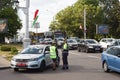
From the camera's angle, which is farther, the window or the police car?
the police car

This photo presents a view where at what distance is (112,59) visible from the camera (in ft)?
56.2

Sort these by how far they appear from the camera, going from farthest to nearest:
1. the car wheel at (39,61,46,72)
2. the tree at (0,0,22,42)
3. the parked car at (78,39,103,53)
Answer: the tree at (0,0,22,42) → the parked car at (78,39,103,53) → the car wheel at (39,61,46,72)

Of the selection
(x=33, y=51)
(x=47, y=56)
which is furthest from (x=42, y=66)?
(x=33, y=51)

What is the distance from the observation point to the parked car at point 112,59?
16.6m

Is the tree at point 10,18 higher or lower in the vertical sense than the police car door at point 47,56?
higher

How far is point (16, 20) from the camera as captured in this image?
84.6m

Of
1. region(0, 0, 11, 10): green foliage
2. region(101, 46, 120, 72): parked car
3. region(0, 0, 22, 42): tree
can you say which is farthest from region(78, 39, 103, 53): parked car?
region(0, 0, 11, 10): green foliage

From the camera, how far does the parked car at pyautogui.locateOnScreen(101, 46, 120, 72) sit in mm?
16594

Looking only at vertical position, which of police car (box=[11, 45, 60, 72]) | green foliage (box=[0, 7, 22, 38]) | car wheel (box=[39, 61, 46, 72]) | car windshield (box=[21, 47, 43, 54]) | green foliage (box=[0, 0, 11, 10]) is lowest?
car wheel (box=[39, 61, 46, 72])

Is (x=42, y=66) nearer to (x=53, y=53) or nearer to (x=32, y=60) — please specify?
(x=32, y=60)

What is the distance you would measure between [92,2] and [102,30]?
28.5 metres

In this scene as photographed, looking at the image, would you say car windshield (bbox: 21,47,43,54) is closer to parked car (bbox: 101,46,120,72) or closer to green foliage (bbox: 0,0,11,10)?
parked car (bbox: 101,46,120,72)

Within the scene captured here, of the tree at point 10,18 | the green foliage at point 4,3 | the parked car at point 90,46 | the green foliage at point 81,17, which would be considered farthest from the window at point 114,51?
the green foliage at point 4,3

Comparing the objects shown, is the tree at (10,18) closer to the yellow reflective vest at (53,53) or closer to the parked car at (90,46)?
the parked car at (90,46)
